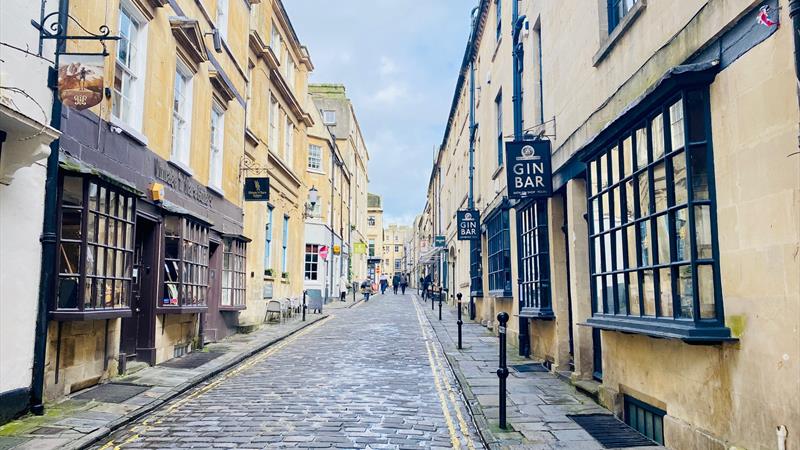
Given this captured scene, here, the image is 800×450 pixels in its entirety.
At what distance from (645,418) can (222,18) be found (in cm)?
1344

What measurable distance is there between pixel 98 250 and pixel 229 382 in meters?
3.02

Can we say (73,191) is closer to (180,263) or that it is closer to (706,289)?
(180,263)

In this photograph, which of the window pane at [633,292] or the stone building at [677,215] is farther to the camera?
the window pane at [633,292]

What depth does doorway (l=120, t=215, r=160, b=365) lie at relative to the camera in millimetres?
10344

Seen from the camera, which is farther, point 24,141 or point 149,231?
point 149,231

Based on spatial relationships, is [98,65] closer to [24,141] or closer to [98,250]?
[24,141]

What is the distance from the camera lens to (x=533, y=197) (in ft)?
34.0

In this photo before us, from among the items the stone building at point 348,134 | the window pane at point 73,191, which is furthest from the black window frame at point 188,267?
the stone building at point 348,134

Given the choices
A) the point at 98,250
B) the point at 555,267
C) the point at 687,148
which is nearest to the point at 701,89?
the point at 687,148

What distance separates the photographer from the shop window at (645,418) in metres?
5.96

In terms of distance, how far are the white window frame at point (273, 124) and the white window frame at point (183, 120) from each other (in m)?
7.40

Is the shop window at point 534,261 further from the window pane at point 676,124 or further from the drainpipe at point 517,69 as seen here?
the window pane at point 676,124

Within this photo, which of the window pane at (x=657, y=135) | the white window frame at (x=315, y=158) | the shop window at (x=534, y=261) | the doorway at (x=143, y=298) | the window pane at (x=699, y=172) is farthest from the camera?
the white window frame at (x=315, y=158)

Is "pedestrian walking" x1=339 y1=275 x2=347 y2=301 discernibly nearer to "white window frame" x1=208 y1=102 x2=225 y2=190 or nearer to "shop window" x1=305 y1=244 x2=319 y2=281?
"shop window" x1=305 y1=244 x2=319 y2=281
